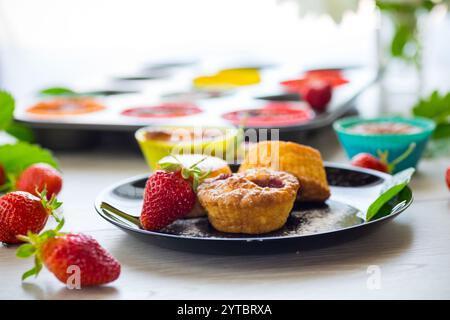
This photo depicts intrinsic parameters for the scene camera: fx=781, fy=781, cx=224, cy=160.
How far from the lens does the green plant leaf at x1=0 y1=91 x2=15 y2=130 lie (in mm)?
1405

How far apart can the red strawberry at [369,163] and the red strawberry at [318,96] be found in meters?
0.43

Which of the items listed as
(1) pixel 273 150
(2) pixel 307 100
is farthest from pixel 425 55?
(1) pixel 273 150

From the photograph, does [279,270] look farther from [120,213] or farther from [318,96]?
[318,96]

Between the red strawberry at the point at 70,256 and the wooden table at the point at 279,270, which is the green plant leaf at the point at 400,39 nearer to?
→ the wooden table at the point at 279,270

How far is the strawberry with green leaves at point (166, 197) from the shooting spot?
105 cm

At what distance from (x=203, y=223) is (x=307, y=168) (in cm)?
20

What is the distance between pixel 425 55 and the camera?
2.20m

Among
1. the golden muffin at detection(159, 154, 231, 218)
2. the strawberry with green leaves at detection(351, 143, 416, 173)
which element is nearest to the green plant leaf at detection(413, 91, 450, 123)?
the strawberry with green leaves at detection(351, 143, 416, 173)

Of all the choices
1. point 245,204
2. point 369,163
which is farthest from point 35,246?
point 369,163

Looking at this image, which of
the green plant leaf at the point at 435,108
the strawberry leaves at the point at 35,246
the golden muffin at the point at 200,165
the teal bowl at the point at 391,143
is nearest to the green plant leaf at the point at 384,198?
the golden muffin at the point at 200,165

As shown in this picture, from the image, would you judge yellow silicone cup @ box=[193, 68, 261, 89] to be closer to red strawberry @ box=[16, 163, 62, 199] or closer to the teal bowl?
the teal bowl

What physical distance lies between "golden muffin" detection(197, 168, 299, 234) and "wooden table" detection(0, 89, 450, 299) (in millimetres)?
51

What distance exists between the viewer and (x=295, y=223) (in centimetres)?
112

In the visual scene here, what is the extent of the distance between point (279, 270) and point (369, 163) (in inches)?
19.0
